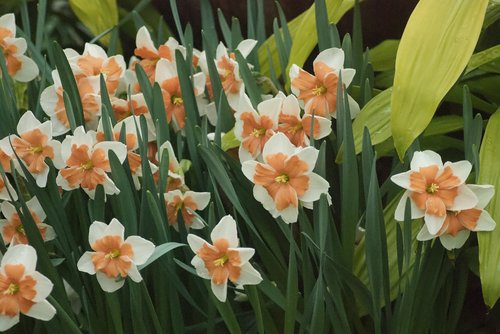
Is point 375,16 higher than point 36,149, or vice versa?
point 36,149

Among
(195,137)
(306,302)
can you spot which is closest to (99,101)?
(195,137)

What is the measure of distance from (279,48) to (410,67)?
0.36 metres

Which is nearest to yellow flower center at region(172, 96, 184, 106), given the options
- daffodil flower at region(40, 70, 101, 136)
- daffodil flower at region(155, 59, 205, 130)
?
daffodil flower at region(155, 59, 205, 130)

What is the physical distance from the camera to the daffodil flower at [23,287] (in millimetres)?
825

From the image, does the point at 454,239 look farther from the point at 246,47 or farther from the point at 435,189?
the point at 246,47

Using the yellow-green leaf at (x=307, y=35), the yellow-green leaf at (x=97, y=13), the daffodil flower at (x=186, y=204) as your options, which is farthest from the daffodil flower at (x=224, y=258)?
the yellow-green leaf at (x=97, y=13)

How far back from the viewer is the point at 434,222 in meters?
0.82

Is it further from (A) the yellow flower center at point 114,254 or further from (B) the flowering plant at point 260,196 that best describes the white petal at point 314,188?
(A) the yellow flower center at point 114,254

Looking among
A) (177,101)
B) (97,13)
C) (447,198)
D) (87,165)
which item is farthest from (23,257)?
(97,13)

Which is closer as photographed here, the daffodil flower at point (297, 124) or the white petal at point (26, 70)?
the daffodil flower at point (297, 124)

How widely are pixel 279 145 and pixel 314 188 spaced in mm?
59

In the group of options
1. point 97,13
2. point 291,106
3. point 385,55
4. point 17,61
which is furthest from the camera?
point 97,13

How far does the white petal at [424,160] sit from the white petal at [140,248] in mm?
287

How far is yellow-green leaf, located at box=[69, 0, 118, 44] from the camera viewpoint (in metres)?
1.50
